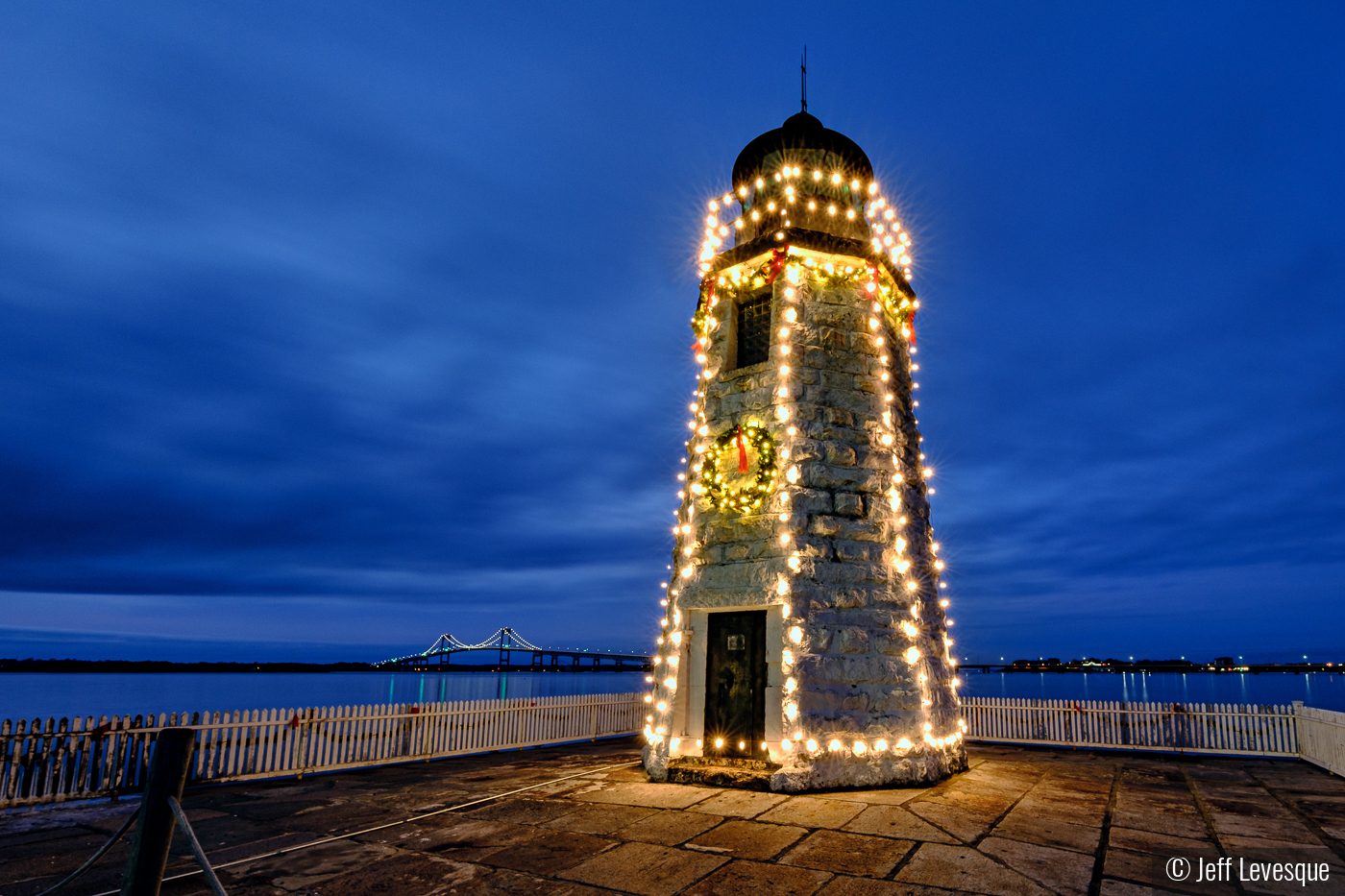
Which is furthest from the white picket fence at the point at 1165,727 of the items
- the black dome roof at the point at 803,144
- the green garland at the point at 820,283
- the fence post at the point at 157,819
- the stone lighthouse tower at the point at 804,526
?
the fence post at the point at 157,819

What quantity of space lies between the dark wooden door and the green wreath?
1.61 metres

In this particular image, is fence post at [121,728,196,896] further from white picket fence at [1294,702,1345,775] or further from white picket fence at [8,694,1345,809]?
white picket fence at [1294,702,1345,775]

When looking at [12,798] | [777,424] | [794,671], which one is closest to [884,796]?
[794,671]

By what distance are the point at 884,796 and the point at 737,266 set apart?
8.24 metres

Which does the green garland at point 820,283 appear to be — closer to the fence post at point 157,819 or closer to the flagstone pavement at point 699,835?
the flagstone pavement at point 699,835

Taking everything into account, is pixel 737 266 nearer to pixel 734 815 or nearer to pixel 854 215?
pixel 854 215

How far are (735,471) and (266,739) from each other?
316 inches

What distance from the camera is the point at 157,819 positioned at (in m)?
3.82

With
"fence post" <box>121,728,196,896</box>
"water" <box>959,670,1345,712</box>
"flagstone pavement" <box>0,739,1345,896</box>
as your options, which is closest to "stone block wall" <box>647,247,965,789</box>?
"flagstone pavement" <box>0,739,1345,896</box>

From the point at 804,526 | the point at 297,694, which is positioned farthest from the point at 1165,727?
the point at 297,694

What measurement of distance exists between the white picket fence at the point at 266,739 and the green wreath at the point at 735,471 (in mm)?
6529

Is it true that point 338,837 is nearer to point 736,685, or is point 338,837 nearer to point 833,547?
point 736,685

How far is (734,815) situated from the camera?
24.8ft

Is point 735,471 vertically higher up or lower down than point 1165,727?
higher up
